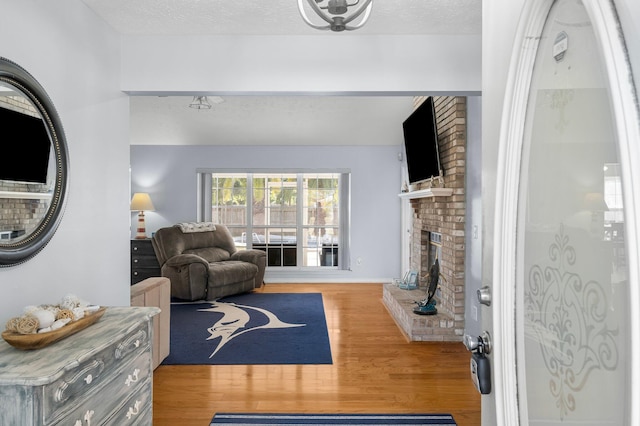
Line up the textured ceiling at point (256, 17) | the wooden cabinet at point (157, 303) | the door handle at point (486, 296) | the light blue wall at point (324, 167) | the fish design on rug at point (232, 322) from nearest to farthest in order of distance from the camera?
→ the door handle at point (486, 296) → the textured ceiling at point (256, 17) → the wooden cabinet at point (157, 303) → the fish design on rug at point (232, 322) → the light blue wall at point (324, 167)

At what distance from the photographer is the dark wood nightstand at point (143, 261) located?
6.50m

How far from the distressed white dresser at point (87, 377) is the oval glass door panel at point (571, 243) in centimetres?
136

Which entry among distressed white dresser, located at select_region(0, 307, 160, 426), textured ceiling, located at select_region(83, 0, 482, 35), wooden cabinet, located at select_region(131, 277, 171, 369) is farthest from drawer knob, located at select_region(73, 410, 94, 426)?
textured ceiling, located at select_region(83, 0, 482, 35)

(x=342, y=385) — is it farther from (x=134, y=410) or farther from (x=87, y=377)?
(x=87, y=377)

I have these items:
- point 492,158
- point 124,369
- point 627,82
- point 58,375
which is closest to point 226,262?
point 124,369

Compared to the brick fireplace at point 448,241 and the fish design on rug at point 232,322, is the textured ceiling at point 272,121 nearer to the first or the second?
the brick fireplace at point 448,241

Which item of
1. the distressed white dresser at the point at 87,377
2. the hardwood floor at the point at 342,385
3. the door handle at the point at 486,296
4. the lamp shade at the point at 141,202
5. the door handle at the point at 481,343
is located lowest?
the hardwood floor at the point at 342,385

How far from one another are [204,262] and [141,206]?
1718 mm

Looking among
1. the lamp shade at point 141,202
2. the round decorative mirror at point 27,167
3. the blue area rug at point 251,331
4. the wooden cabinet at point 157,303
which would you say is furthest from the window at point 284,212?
the round decorative mirror at point 27,167

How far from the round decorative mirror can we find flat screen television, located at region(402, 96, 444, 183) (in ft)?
10.7

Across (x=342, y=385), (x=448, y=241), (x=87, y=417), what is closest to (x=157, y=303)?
(x=342, y=385)

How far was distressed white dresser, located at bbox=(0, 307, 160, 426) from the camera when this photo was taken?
1354mm

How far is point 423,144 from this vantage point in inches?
185

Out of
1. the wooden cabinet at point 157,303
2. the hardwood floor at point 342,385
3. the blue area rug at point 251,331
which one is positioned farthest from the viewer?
the blue area rug at point 251,331
